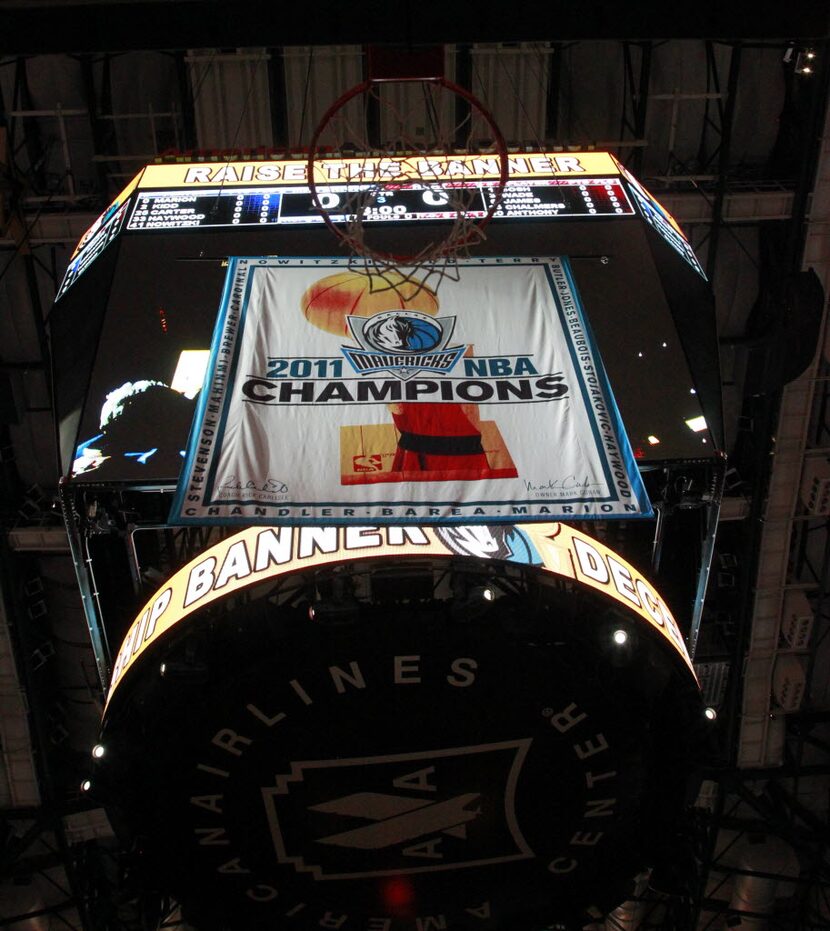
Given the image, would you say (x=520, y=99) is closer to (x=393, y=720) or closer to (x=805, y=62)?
(x=805, y=62)

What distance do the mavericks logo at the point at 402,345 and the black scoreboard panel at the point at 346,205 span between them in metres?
1.63

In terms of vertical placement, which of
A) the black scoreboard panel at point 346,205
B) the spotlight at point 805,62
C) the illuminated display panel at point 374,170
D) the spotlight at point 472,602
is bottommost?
the spotlight at point 472,602

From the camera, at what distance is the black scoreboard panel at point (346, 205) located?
9875 mm

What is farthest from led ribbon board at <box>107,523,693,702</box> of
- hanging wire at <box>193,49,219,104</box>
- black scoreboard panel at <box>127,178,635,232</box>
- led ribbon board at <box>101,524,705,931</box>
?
hanging wire at <box>193,49,219,104</box>

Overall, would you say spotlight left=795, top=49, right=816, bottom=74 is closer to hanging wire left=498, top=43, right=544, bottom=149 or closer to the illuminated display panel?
hanging wire left=498, top=43, right=544, bottom=149

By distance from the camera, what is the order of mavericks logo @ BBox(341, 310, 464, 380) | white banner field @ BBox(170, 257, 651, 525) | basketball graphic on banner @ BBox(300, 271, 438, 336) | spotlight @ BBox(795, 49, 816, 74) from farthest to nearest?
spotlight @ BBox(795, 49, 816, 74) < basketball graphic on banner @ BBox(300, 271, 438, 336) < mavericks logo @ BBox(341, 310, 464, 380) < white banner field @ BBox(170, 257, 651, 525)

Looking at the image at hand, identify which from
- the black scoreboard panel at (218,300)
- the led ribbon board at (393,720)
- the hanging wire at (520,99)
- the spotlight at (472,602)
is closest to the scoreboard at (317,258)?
the black scoreboard panel at (218,300)

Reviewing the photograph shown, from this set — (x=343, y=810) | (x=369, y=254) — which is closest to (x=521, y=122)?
(x=369, y=254)

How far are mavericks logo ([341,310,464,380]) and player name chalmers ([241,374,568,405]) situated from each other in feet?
0.51

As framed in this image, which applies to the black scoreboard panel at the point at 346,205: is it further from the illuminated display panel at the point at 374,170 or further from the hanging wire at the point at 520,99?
the hanging wire at the point at 520,99

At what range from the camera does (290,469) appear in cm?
732

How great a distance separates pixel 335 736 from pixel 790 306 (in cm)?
821

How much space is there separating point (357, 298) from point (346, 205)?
139 cm

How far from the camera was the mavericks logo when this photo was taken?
818 cm
